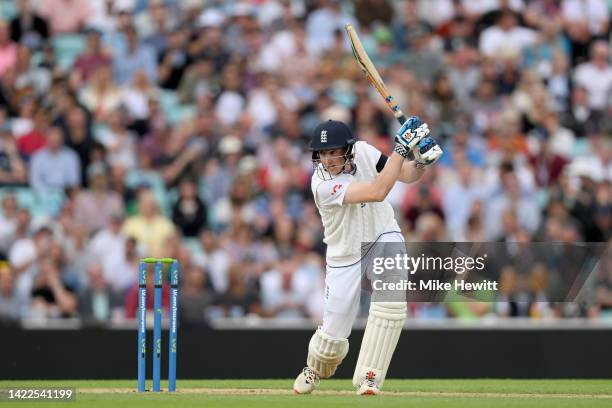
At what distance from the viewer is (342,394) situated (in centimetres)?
1027

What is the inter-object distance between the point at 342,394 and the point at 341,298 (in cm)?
75

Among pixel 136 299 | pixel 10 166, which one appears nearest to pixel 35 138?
pixel 10 166

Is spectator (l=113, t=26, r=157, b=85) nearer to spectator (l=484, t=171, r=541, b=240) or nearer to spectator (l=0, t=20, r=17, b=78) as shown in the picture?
spectator (l=0, t=20, r=17, b=78)

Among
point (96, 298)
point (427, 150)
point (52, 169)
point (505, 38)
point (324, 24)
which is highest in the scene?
point (324, 24)

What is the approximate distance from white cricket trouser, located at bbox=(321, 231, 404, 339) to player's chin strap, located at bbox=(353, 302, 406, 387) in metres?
0.21

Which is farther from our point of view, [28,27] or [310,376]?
[28,27]

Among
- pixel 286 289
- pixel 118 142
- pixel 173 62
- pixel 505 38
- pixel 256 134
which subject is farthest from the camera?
pixel 505 38

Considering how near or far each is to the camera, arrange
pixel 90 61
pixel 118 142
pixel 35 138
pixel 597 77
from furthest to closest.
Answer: pixel 597 77, pixel 90 61, pixel 118 142, pixel 35 138

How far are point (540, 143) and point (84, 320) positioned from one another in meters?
6.56

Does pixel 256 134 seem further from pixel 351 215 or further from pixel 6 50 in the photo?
pixel 351 215

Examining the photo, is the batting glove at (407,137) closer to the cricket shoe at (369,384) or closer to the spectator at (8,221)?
the cricket shoe at (369,384)

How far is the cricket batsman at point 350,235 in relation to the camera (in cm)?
988

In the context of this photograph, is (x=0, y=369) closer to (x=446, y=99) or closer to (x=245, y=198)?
(x=245, y=198)

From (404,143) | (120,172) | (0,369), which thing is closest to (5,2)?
(120,172)
